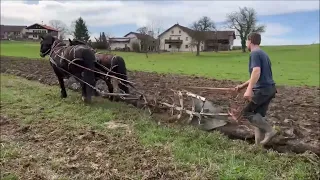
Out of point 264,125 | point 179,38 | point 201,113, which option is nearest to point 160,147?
point 201,113

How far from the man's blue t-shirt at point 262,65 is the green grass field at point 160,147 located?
3.48 feet

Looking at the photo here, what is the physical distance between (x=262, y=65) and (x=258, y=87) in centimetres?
36

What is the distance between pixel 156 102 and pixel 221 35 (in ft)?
290

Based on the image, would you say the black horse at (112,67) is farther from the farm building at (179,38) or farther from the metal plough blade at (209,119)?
the farm building at (179,38)

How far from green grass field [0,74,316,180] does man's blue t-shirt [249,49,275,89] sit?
1.06 meters

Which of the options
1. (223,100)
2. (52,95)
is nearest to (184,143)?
(223,100)

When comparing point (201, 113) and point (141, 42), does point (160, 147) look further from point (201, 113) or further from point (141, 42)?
point (141, 42)

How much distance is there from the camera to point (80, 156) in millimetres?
5602

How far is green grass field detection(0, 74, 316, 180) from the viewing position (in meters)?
4.97

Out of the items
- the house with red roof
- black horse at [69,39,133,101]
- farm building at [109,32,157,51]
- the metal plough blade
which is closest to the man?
the metal plough blade

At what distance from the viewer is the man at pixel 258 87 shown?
229 inches

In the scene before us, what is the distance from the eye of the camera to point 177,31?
312 ft

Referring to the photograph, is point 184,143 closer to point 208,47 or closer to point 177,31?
point 208,47

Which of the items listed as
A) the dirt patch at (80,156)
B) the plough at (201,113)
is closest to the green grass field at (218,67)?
the plough at (201,113)
